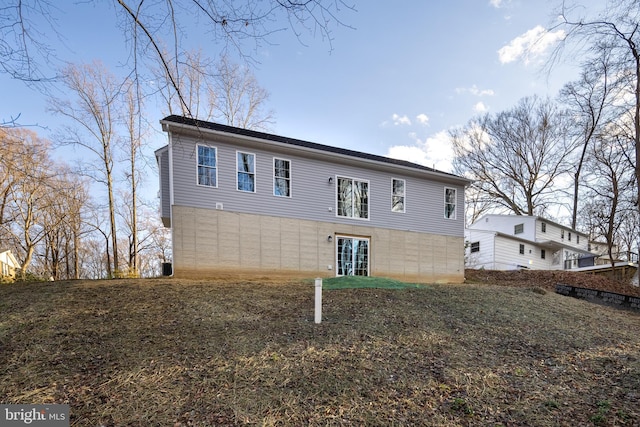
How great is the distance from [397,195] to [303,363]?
9.46m

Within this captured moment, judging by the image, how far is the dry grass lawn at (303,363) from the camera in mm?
2826

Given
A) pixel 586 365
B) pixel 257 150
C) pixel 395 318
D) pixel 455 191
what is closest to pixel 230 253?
pixel 257 150

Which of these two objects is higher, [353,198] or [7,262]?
[353,198]

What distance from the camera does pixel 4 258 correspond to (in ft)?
77.9

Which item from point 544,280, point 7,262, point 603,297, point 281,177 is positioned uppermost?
point 281,177

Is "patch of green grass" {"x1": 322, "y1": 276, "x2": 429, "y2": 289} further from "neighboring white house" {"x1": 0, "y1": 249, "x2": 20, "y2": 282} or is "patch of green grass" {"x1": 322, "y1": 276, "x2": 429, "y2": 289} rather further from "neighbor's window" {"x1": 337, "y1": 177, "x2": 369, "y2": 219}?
"neighboring white house" {"x1": 0, "y1": 249, "x2": 20, "y2": 282}

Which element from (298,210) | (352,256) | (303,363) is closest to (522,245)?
(352,256)

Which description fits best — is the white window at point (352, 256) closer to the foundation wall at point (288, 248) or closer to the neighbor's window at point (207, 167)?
the foundation wall at point (288, 248)

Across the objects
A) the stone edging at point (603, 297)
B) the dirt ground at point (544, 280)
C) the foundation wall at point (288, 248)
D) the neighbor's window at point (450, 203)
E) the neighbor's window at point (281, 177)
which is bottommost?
the dirt ground at point (544, 280)

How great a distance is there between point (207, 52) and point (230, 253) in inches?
261

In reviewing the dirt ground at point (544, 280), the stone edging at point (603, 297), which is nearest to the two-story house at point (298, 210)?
the dirt ground at point (544, 280)

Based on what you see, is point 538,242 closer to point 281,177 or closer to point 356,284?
point 356,284

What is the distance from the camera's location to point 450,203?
1322 cm

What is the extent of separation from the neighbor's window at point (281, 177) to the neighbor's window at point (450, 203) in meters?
6.72
